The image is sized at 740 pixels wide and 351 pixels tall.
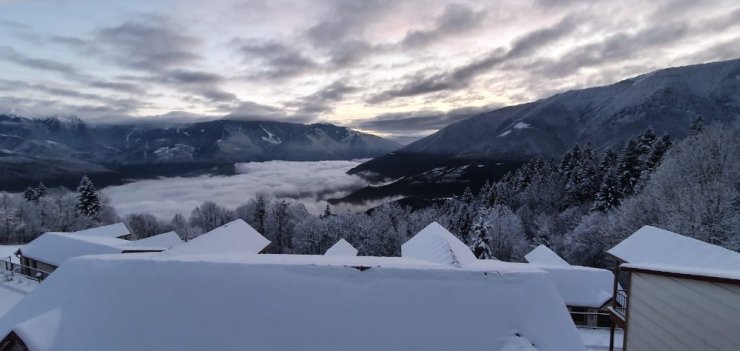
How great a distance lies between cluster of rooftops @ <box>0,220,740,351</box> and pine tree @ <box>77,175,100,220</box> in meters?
63.4

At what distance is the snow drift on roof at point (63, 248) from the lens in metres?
25.6

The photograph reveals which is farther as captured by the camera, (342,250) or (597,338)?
(342,250)

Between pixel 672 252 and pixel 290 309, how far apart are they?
1335cm

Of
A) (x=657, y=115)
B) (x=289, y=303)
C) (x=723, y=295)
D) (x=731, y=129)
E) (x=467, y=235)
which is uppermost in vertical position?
(x=657, y=115)

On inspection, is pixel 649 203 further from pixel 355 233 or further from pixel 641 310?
pixel 355 233

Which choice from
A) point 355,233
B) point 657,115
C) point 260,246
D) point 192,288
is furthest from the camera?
point 657,115

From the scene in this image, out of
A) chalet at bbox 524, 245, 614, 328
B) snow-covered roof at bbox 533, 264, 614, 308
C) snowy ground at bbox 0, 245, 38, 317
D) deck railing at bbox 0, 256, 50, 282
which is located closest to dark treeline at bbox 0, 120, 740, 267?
snow-covered roof at bbox 533, 264, 614, 308

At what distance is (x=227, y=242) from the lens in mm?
18469

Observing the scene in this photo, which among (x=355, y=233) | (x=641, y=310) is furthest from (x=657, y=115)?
(x=641, y=310)

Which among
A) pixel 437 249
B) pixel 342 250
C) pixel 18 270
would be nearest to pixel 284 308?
pixel 437 249

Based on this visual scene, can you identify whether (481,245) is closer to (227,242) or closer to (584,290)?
(584,290)

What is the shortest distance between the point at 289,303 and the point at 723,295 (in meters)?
9.16

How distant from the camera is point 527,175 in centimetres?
6881

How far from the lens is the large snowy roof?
24.6ft
